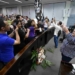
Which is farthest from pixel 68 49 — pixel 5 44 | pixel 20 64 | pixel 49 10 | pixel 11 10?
pixel 11 10

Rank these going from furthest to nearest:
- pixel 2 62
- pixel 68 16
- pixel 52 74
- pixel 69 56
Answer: pixel 68 16 < pixel 52 74 < pixel 69 56 < pixel 2 62

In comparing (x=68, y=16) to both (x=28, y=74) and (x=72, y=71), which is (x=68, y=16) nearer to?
(x=28, y=74)

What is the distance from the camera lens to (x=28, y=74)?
2.67m

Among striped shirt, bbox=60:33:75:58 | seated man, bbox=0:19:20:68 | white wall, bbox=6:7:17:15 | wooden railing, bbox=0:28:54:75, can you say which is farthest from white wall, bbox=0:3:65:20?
seated man, bbox=0:19:20:68

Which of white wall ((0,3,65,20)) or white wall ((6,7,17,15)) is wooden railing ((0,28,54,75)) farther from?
white wall ((6,7,17,15))

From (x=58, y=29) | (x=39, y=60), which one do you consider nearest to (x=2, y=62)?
(x=39, y=60)

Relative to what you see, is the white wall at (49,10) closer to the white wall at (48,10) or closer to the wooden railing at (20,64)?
the white wall at (48,10)

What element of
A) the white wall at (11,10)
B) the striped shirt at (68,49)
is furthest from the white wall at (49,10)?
the striped shirt at (68,49)

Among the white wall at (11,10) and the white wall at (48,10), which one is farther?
the white wall at (11,10)

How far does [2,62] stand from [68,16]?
850 cm

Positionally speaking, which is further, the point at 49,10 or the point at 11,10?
the point at 11,10

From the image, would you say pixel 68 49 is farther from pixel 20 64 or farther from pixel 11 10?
pixel 11 10

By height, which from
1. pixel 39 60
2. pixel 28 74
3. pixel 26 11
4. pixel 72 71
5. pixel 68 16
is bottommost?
pixel 28 74

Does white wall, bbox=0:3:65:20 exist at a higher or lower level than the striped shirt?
higher
